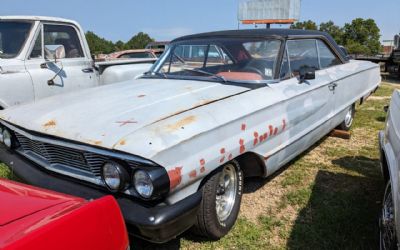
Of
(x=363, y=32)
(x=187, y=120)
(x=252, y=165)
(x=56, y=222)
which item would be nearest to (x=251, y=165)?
(x=252, y=165)

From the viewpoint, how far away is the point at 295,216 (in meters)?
3.14

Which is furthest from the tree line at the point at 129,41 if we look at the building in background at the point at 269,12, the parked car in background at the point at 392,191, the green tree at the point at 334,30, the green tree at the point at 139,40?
the parked car in background at the point at 392,191

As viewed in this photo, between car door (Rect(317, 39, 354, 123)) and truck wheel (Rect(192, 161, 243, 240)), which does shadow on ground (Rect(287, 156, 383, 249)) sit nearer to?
truck wheel (Rect(192, 161, 243, 240))

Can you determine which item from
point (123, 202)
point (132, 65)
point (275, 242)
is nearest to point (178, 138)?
point (123, 202)

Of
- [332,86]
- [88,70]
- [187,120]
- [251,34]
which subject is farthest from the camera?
[88,70]

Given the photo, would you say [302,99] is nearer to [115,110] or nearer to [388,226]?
[388,226]

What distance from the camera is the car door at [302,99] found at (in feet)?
11.0

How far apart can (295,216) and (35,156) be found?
7.07 feet

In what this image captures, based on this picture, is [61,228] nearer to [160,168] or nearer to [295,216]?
[160,168]

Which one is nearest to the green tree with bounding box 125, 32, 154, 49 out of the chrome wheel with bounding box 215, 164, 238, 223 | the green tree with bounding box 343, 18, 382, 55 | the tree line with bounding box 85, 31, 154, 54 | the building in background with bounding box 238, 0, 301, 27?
the tree line with bounding box 85, 31, 154, 54

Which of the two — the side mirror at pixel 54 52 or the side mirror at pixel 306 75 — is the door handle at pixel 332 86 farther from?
the side mirror at pixel 54 52

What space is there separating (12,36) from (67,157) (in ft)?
10.7

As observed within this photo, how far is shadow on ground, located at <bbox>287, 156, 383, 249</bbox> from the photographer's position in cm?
275

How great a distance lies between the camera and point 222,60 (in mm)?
3799
